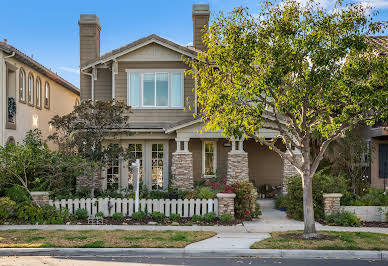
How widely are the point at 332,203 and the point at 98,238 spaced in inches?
296

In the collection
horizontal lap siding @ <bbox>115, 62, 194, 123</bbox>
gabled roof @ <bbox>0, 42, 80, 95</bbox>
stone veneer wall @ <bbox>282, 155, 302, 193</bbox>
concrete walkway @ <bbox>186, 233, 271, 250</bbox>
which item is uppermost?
gabled roof @ <bbox>0, 42, 80, 95</bbox>

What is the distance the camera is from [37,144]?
1725 cm

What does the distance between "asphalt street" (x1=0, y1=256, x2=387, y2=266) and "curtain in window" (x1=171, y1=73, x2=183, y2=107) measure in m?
11.0

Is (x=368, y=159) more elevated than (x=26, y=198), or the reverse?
(x=368, y=159)

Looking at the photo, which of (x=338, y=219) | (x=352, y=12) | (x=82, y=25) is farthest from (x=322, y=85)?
(x=82, y=25)

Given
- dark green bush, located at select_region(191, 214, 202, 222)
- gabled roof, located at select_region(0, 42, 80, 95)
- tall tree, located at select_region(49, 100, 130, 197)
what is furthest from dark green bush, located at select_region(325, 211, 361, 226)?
gabled roof, located at select_region(0, 42, 80, 95)

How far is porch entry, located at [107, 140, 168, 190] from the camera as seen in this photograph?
20.4 m

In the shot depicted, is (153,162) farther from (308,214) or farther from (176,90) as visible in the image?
(308,214)

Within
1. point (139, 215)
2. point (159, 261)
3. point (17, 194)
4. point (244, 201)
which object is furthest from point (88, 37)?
point (159, 261)

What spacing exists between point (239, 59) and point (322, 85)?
2215 millimetres

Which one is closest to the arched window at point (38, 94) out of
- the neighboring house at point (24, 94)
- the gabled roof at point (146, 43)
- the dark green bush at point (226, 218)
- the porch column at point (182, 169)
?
the neighboring house at point (24, 94)

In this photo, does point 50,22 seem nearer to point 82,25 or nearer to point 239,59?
point 82,25

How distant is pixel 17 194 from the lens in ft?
49.3

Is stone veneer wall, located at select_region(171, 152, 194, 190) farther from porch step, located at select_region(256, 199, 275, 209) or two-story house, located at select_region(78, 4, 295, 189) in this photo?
porch step, located at select_region(256, 199, 275, 209)
